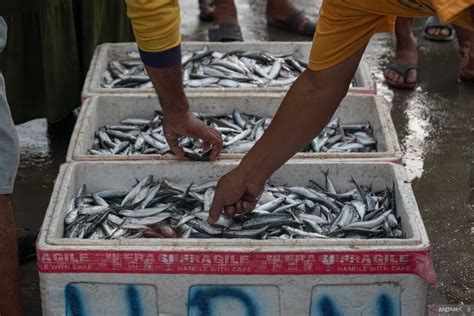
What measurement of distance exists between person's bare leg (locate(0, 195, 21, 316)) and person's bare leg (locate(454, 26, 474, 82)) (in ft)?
12.3

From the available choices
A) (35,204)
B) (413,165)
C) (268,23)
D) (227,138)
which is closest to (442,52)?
(268,23)

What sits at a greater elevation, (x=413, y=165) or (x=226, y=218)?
(x=226, y=218)

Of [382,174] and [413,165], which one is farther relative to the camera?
[413,165]

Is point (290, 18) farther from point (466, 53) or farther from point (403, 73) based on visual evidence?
point (466, 53)

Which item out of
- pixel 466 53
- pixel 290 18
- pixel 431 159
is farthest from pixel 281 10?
pixel 431 159

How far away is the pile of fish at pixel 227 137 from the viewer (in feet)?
13.4

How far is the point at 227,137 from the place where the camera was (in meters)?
4.21

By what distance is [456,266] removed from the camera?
3.95 metres

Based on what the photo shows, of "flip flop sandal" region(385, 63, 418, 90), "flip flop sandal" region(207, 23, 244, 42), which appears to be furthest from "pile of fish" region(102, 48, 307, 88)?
"flip flop sandal" region(207, 23, 244, 42)

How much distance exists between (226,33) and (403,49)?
130 centimetres

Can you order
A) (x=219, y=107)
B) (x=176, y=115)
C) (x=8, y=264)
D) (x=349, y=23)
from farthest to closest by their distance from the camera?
(x=219, y=107), (x=176, y=115), (x=8, y=264), (x=349, y=23)

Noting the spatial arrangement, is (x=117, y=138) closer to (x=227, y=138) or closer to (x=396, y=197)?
(x=227, y=138)

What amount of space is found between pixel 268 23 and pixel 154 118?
2742 mm

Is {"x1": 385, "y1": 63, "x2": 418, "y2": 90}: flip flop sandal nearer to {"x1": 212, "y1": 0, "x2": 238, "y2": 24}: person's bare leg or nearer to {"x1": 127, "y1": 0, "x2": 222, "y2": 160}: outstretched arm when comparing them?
{"x1": 212, "y1": 0, "x2": 238, "y2": 24}: person's bare leg
